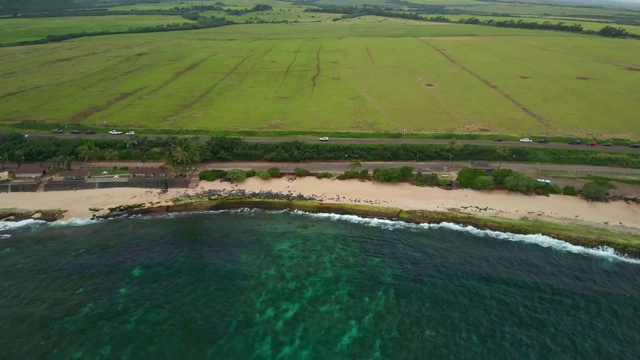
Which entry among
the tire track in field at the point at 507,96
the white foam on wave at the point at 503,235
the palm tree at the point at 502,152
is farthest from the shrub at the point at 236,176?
the tire track in field at the point at 507,96

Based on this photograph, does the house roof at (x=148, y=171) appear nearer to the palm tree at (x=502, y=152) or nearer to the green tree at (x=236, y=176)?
the green tree at (x=236, y=176)

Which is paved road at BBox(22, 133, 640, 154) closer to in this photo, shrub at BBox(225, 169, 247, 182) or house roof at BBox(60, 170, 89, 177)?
shrub at BBox(225, 169, 247, 182)

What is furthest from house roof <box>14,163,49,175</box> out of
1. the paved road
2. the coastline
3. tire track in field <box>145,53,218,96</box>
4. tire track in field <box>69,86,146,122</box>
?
tire track in field <box>145,53,218,96</box>

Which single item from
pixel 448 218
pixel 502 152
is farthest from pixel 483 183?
pixel 448 218

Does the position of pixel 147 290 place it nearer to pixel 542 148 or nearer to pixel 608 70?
pixel 542 148

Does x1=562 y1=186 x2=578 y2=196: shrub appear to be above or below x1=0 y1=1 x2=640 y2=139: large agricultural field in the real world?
below
